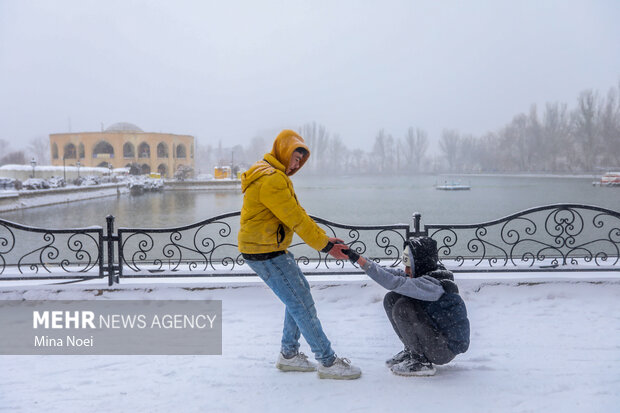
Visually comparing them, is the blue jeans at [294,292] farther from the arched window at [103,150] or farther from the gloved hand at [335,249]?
the arched window at [103,150]

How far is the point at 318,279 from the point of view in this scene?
11.2ft

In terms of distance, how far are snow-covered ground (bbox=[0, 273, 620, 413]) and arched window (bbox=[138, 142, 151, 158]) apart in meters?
47.5

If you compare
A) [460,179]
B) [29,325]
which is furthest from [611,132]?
[29,325]

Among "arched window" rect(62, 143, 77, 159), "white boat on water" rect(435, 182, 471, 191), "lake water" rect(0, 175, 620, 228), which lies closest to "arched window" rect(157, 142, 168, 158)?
"arched window" rect(62, 143, 77, 159)

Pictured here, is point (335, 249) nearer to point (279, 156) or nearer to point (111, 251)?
point (279, 156)

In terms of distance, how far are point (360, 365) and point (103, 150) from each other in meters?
50.7

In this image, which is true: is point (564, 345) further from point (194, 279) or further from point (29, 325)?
point (29, 325)

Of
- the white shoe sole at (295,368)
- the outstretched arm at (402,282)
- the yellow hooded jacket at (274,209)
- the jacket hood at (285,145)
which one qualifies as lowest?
the white shoe sole at (295,368)

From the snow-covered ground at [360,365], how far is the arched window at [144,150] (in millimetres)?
47529

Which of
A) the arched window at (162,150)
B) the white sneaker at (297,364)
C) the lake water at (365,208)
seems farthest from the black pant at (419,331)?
the arched window at (162,150)

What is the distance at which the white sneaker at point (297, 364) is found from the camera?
6.81 feet

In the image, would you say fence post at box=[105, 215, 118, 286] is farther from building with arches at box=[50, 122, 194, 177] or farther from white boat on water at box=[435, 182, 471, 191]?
building with arches at box=[50, 122, 194, 177]

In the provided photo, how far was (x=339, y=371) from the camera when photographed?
199 cm

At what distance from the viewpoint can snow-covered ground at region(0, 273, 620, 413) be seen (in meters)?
1.79
